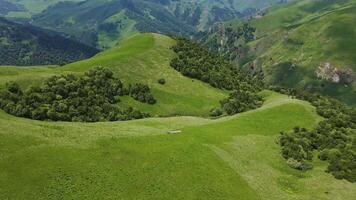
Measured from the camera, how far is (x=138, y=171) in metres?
69.3

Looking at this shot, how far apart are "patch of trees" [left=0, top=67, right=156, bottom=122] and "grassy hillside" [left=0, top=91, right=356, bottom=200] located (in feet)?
117

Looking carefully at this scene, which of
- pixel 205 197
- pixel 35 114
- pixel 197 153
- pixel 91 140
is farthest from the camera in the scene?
pixel 35 114

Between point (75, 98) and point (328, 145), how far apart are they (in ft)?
249

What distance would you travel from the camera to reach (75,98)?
138625mm

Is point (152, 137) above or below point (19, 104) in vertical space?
above

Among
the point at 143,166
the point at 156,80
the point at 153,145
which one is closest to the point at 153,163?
the point at 143,166

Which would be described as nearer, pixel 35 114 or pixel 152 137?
pixel 152 137

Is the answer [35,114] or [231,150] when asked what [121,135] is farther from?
[35,114]

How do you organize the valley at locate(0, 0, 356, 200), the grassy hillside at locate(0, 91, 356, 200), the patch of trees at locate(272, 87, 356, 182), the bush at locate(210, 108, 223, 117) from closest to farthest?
the grassy hillside at locate(0, 91, 356, 200), the valley at locate(0, 0, 356, 200), the patch of trees at locate(272, 87, 356, 182), the bush at locate(210, 108, 223, 117)

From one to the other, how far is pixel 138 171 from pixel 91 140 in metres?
11.0

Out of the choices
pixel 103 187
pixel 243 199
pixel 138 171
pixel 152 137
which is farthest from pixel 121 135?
pixel 243 199

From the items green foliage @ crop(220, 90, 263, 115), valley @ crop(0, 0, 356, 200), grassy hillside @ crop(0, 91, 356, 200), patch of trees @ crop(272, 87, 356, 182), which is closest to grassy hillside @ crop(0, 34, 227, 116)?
valley @ crop(0, 0, 356, 200)

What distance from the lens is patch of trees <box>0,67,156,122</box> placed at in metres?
122

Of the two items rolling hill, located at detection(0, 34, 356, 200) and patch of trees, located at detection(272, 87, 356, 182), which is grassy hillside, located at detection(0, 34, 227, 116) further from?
patch of trees, located at detection(272, 87, 356, 182)
